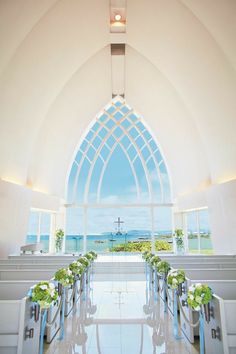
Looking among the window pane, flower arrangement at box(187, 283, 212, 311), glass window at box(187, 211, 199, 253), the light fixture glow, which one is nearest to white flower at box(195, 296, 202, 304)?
flower arrangement at box(187, 283, 212, 311)

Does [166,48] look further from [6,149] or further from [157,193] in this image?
[157,193]

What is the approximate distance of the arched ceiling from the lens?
23.7 ft

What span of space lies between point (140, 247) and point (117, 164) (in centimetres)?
523

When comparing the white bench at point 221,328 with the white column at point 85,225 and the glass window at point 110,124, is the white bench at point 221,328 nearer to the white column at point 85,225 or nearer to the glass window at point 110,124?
the white column at point 85,225

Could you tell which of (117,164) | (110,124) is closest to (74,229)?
(117,164)

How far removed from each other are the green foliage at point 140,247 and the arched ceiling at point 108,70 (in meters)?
3.83

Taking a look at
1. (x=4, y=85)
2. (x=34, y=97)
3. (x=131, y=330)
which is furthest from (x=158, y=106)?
(x=131, y=330)

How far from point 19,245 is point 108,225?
6551 millimetres

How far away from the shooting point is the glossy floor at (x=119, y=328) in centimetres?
379

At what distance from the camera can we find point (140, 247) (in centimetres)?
1537

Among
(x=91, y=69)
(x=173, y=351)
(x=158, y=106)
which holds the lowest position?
(x=173, y=351)

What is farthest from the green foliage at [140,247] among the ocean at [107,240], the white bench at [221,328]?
the white bench at [221,328]

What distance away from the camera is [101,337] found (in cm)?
419

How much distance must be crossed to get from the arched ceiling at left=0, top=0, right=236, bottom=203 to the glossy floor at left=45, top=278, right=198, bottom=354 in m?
5.59
